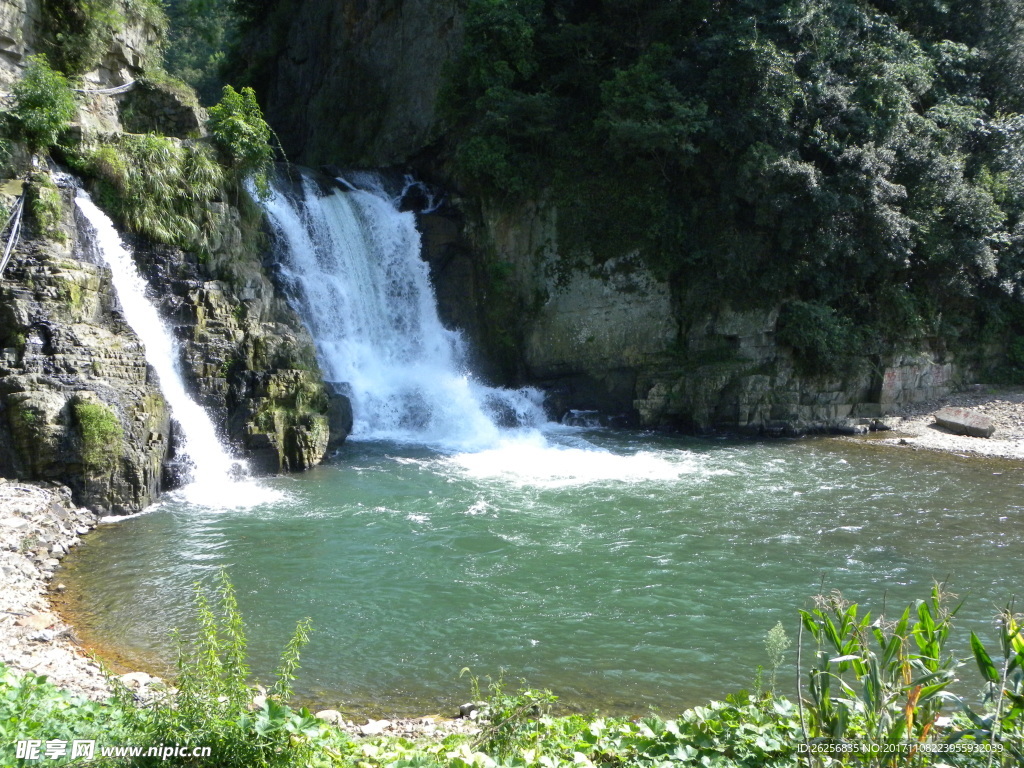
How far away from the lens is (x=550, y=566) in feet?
33.0

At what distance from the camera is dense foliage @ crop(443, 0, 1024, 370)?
18547 mm

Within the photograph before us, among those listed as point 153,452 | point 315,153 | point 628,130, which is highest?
point 315,153

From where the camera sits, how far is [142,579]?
9.27 m

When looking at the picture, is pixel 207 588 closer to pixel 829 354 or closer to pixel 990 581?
pixel 990 581

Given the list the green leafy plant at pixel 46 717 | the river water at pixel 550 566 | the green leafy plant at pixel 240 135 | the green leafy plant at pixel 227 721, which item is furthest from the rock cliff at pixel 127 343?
the green leafy plant at pixel 227 721

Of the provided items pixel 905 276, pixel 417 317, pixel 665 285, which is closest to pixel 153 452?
pixel 417 317

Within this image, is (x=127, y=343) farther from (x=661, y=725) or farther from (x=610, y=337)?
(x=610, y=337)

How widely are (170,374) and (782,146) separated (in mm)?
13874

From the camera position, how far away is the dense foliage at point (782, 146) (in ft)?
60.8

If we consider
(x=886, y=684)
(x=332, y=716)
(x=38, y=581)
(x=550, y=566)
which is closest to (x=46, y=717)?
(x=332, y=716)

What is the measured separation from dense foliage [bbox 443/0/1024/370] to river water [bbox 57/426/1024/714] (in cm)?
583

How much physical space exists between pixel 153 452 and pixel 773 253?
556 inches

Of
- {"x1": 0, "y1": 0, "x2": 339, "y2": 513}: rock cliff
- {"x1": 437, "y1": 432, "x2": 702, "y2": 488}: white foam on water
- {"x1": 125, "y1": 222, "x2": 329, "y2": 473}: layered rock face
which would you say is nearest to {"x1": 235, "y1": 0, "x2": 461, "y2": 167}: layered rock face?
{"x1": 0, "y1": 0, "x2": 339, "y2": 513}: rock cliff

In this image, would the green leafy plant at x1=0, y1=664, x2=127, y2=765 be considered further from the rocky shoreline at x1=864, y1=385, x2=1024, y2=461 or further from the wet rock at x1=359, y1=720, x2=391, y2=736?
the rocky shoreline at x1=864, y1=385, x2=1024, y2=461
